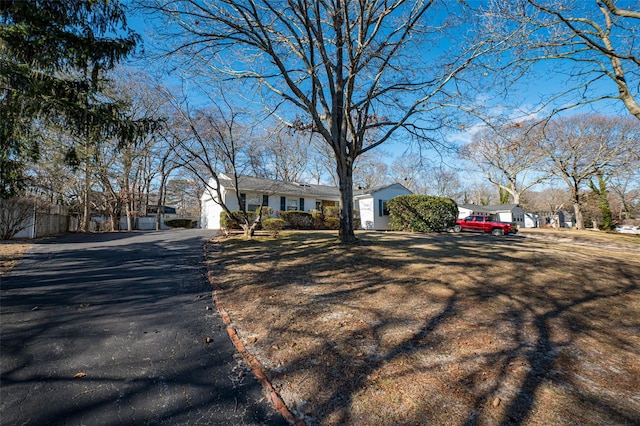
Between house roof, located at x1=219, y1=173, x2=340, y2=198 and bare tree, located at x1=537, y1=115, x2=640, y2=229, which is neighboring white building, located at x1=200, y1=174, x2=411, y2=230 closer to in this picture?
house roof, located at x1=219, y1=173, x2=340, y2=198

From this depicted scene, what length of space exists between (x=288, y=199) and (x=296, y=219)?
3487 mm

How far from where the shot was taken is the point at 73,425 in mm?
1968

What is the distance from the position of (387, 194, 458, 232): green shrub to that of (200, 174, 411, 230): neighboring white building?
4.61 meters

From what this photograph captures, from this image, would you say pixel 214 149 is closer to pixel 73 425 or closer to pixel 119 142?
pixel 119 142

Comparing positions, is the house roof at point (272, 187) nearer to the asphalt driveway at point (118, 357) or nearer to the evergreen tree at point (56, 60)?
the evergreen tree at point (56, 60)

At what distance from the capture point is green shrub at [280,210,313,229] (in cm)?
1914

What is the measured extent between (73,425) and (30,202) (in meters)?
14.2

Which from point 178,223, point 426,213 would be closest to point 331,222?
point 426,213

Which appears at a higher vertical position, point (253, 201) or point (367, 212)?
point (253, 201)

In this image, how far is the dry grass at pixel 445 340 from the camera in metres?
2.12

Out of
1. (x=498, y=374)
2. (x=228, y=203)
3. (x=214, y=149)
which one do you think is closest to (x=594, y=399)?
(x=498, y=374)

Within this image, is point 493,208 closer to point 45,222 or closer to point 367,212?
point 367,212

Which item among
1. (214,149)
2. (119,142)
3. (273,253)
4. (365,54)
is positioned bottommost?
(273,253)

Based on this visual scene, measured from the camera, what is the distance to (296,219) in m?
19.2
